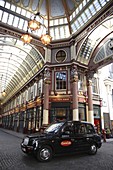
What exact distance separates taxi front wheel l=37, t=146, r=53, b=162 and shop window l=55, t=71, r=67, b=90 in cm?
1129

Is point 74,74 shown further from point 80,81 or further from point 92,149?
point 92,149

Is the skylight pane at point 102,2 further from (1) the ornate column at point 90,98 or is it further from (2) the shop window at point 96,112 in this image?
(2) the shop window at point 96,112

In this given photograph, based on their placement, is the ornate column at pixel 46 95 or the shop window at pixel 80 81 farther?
the shop window at pixel 80 81

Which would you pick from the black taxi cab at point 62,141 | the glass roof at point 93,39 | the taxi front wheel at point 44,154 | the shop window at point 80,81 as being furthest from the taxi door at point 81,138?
the glass roof at point 93,39

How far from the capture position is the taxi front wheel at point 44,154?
6059 mm

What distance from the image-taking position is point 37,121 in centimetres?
1812

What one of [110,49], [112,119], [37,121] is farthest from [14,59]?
[112,119]

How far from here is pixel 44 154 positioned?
6.17 m

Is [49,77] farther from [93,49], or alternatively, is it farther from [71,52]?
[93,49]

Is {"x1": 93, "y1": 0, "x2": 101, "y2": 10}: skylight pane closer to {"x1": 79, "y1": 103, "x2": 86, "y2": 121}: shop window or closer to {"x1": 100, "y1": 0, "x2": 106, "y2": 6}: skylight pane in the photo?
{"x1": 100, "y1": 0, "x2": 106, "y2": 6}: skylight pane

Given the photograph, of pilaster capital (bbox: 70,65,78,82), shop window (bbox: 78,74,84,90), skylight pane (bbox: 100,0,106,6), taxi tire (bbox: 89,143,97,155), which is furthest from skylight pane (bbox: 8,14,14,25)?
taxi tire (bbox: 89,143,97,155)

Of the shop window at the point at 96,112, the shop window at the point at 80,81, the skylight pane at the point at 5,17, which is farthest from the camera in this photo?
the shop window at the point at 96,112

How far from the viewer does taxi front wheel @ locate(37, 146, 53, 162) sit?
6.06 m

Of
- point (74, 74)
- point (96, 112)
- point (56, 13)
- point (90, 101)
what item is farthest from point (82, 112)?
point (56, 13)
